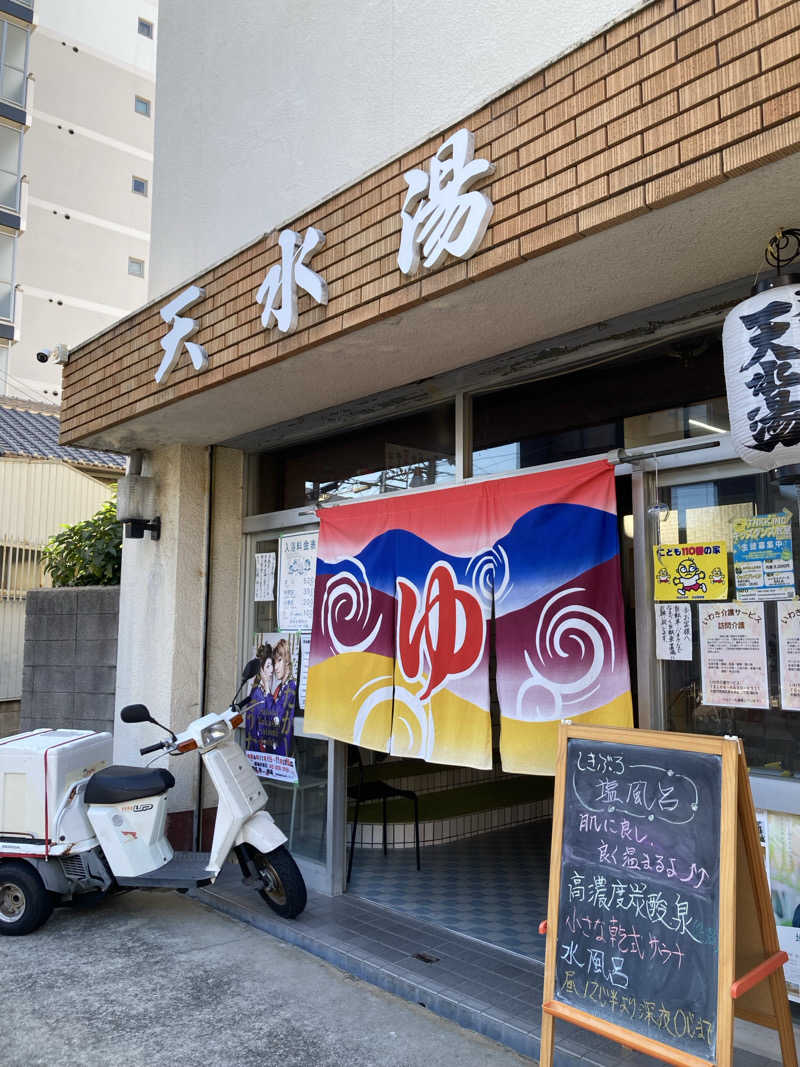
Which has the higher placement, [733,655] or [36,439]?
[36,439]

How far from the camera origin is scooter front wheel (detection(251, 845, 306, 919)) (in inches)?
217

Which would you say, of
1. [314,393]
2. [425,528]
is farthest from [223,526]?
[425,528]

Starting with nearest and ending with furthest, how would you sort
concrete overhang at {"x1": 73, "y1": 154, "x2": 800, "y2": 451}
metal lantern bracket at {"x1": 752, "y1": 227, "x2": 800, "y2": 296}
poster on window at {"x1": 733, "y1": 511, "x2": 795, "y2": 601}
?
concrete overhang at {"x1": 73, "y1": 154, "x2": 800, "y2": 451} < metal lantern bracket at {"x1": 752, "y1": 227, "x2": 800, "y2": 296} < poster on window at {"x1": 733, "y1": 511, "x2": 795, "y2": 601}

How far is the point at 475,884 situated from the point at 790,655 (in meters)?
3.77

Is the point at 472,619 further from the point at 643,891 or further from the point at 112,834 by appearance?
the point at 112,834

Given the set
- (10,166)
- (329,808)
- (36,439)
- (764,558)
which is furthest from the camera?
(10,166)

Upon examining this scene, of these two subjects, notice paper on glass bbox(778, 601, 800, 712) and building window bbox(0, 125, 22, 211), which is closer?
notice paper on glass bbox(778, 601, 800, 712)

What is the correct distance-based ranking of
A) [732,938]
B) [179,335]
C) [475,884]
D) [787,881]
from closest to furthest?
[732,938] → [787,881] → [179,335] → [475,884]

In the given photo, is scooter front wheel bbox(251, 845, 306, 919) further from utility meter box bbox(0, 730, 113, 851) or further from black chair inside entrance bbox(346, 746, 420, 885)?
utility meter box bbox(0, 730, 113, 851)

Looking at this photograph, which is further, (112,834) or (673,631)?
(112,834)

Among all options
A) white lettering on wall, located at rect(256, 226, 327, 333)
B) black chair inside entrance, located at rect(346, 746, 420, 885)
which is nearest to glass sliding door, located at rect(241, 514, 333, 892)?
black chair inside entrance, located at rect(346, 746, 420, 885)

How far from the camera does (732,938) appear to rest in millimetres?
Answer: 2924

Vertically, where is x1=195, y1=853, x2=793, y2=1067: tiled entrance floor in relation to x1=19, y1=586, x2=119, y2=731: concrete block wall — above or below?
below

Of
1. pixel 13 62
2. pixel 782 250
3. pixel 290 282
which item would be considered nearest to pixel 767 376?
pixel 782 250
